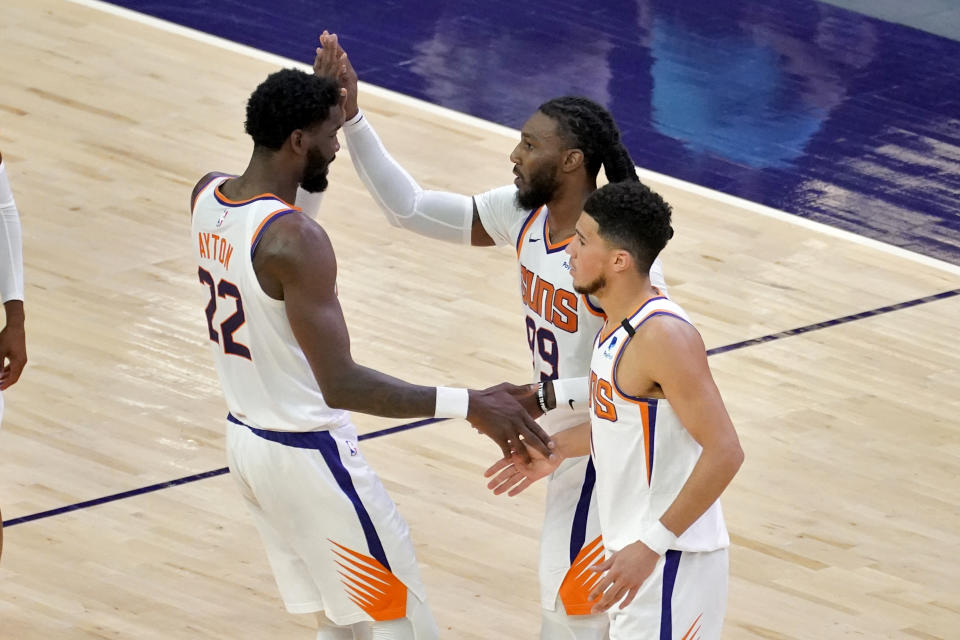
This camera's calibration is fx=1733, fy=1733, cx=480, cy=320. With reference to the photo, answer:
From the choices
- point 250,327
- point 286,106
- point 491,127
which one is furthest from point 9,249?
point 491,127

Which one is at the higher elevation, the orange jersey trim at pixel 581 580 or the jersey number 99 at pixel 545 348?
the jersey number 99 at pixel 545 348

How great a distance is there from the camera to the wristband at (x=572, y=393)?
16.4 feet

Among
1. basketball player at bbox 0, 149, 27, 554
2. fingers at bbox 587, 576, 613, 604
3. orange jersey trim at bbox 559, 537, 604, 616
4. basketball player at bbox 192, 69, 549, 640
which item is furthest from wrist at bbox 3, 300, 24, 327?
fingers at bbox 587, 576, 613, 604

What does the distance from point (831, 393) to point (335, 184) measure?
11.5 feet

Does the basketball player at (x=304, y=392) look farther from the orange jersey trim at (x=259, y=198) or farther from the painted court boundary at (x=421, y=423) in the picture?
the painted court boundary at (x=421, y=423)

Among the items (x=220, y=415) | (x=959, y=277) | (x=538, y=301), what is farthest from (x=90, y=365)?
(x=959, y=277)

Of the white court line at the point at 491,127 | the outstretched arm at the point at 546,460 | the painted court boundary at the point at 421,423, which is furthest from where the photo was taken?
the white court line at the point at 491,127

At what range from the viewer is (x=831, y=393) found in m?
8.02

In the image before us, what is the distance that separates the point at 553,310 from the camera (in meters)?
5.10

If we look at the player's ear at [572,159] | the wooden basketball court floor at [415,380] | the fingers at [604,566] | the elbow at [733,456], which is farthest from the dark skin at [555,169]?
the wooden basketball court floor at [415,380]

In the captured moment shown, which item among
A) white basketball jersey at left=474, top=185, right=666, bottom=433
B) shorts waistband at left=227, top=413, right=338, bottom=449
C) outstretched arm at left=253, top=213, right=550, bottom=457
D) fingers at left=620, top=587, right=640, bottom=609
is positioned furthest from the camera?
white basketball jersey at left=474, top=185, right=666, bottom=433

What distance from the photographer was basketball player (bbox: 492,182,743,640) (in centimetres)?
431

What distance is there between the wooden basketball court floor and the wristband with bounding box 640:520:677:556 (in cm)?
171

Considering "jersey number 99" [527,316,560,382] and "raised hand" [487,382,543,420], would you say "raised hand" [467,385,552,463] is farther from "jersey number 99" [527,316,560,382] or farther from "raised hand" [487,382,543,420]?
"jersey number 99" [527,316,560,382]
